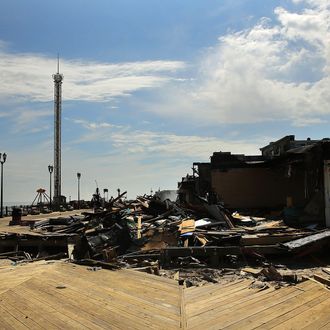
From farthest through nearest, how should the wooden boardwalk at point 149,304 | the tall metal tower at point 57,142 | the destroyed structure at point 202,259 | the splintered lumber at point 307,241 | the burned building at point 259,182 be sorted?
the tall metal tower at point 57,142
the burned building at point 259,182
the splintered lumber at point 307,241
the destroyed structure at point 202,259
the wooden boardwalk at point 149,304

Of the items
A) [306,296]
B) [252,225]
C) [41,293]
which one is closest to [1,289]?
[41,293]

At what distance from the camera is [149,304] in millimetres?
6469

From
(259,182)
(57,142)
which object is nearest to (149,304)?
(259,182)

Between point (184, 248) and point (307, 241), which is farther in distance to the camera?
point (184, 248)

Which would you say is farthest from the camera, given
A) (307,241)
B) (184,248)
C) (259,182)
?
(259,182)

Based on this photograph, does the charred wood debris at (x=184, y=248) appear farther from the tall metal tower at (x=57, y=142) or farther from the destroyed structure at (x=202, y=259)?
the tall metal tower at (x=57, y=142)

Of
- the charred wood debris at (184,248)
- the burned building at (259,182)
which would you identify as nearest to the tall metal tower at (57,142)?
the burned building at (259,182)

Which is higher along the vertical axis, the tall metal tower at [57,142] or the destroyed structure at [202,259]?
the tall metal tower at [57,142]

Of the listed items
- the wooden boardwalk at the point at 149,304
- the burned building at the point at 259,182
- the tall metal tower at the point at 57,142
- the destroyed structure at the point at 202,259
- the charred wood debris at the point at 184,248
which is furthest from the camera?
the tall metal tower at the point at 57,142

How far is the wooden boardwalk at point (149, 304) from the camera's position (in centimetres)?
552

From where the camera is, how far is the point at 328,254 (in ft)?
40.9

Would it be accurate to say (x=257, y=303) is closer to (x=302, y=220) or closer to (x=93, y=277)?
(x=93, y=277)

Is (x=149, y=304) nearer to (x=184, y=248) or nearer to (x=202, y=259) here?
(x=184, y=248)

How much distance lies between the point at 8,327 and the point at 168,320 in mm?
2089
